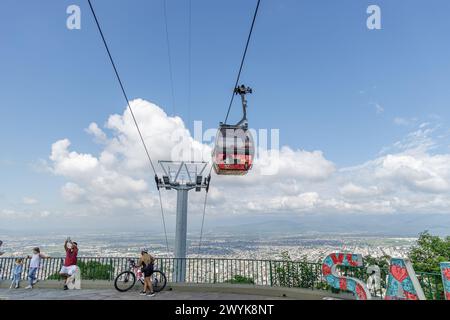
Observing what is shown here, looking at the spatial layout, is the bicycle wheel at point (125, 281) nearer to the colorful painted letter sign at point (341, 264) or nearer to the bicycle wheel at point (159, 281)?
the bicycle wheel at point (159, 281)

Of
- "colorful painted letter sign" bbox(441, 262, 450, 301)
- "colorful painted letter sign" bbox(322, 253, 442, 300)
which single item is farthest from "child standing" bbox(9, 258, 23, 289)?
"colorful painted letter sign" bbox(441, 262, 450, 301)

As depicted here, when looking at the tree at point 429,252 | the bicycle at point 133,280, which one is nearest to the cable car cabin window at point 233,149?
the bicycle at point 133,280

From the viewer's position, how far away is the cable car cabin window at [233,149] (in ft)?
49.1

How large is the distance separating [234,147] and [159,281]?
23.3ft

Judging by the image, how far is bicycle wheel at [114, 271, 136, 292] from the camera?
11914 millimetres

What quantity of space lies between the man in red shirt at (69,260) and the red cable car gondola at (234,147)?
24.7 feet

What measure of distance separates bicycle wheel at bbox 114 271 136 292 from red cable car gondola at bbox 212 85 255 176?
256 inches

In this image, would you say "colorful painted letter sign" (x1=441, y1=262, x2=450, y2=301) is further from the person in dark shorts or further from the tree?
the tree

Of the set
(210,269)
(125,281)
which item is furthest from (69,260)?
(210,269)
